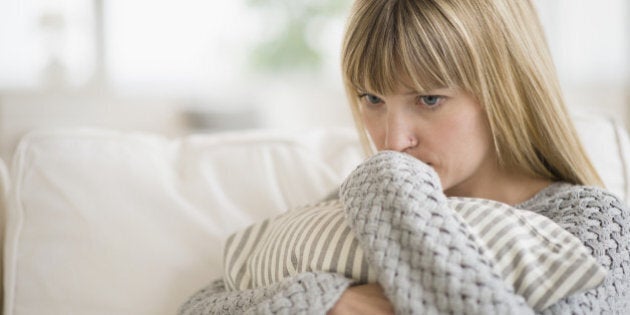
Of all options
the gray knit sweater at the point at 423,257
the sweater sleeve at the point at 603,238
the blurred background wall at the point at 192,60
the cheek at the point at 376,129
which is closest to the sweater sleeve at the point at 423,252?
the gray knit sweater at the point at 423,257

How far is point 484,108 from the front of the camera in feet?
3.26

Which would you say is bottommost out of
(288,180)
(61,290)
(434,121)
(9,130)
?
(9,130)

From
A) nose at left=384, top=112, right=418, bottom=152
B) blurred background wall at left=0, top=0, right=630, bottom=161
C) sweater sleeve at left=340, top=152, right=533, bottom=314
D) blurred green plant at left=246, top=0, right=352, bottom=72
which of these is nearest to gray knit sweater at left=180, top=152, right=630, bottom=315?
sweater sleeve at left=340, top=152, right=533, bottom=314

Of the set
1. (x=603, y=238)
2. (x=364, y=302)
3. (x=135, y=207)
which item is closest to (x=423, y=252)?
(x=364, y=302)

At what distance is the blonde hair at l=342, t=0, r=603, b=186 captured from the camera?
3.08 feet

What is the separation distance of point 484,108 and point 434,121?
84mm

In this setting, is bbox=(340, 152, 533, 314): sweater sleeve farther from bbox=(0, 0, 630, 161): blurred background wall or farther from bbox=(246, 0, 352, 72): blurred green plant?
bbox=(246, 0, 352, 72): blurred green plant

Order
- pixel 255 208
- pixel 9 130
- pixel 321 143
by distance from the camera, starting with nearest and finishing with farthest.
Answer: pixel 255 208 < pixel 321 143 < pixel 9 130

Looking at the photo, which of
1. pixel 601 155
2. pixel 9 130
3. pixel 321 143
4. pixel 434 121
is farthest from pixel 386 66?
pixel 9 130

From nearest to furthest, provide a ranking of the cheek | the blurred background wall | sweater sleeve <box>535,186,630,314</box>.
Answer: sweater sleeve <box>535,186,630,314</box>
the cheek
the blurred background wall

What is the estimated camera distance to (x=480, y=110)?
1.00 m

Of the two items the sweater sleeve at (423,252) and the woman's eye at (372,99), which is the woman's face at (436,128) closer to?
the woman's eye at (372,99)

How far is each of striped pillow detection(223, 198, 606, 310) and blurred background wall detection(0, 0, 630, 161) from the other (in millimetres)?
2867

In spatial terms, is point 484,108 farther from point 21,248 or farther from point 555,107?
point 21,248
